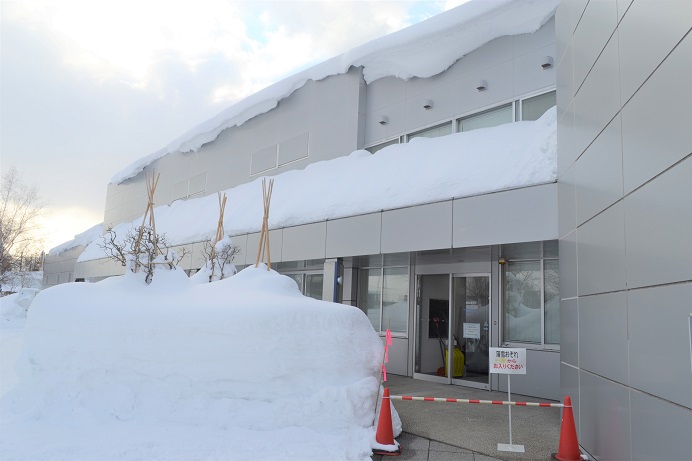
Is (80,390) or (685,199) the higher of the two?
(685,199)

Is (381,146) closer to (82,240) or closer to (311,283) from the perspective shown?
(311,283)

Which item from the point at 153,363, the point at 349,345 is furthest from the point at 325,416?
the point at 153,363

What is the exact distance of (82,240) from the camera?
1454 inches

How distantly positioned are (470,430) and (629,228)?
13.7 feet

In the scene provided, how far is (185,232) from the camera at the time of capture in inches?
764

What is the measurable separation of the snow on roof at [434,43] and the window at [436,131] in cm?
140

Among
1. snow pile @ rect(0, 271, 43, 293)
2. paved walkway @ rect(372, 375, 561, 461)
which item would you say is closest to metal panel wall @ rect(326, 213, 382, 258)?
paved walkway @ rect(372, 375, 561, 461)

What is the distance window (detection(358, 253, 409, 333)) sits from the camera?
1369 cm

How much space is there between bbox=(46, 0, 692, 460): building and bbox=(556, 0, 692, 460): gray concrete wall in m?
0.02

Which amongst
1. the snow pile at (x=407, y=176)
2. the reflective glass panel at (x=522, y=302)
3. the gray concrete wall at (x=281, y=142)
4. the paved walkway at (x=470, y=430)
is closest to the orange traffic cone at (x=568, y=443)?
the paved walkway at (x=470, y=430)

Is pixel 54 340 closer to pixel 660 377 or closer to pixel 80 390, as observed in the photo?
pixel 80 390

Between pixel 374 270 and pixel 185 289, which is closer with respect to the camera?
pixel 185 289

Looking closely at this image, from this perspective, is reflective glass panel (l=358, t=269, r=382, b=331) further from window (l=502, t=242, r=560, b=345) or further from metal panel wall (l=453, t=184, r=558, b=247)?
metal panel wall (l=453, t=184, r=558, b=247)

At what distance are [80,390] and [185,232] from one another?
12.4m
